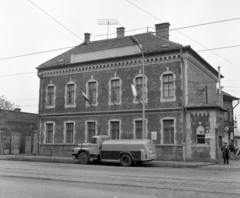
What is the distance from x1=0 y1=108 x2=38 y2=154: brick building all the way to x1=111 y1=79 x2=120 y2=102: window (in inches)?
471

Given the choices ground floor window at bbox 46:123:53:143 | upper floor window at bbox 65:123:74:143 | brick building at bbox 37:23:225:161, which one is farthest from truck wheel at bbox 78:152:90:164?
ground floor window at bbox 46:123:53:143

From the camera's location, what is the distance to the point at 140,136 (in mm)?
27328

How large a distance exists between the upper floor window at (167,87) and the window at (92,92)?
22.9 feet

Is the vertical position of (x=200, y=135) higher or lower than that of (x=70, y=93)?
lower

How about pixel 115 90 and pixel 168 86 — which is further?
pixel 115 90

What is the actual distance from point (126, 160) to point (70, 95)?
39.6 feet

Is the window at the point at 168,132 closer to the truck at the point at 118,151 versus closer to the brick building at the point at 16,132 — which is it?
the truck at the point at 118,151

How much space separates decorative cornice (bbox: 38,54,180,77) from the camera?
26.7 meters

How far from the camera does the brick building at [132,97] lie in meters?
25.2

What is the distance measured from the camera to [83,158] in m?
24.6

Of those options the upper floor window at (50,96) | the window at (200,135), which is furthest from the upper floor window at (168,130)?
the upper floor window at (50,96)

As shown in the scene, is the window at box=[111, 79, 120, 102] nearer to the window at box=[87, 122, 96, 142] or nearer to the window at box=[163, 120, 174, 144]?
the window at box=[87, 122, 96, 142]

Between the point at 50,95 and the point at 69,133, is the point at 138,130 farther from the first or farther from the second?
the point at 50,95

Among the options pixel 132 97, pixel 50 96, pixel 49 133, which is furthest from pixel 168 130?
pixel 50 96
